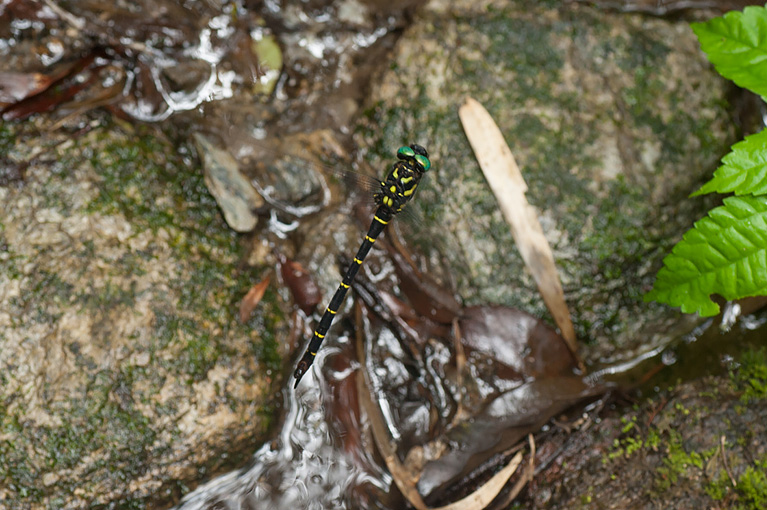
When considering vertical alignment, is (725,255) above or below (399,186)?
below

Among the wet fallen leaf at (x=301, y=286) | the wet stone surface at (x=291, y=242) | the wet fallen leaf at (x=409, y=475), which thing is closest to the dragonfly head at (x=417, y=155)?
the wet stone surface at (x=291, y=242)

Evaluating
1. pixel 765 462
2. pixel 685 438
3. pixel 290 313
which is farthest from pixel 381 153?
pixel 765 462

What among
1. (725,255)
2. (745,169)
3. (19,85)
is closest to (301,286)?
(19,85)

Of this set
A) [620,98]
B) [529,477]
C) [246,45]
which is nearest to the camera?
[529,477]

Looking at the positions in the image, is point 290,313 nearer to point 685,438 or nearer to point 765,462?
point 685,438

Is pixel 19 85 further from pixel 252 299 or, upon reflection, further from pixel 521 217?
pixel 521 217

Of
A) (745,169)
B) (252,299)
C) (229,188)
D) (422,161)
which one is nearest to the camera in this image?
(745,169)

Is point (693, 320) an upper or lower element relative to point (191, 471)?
lower
